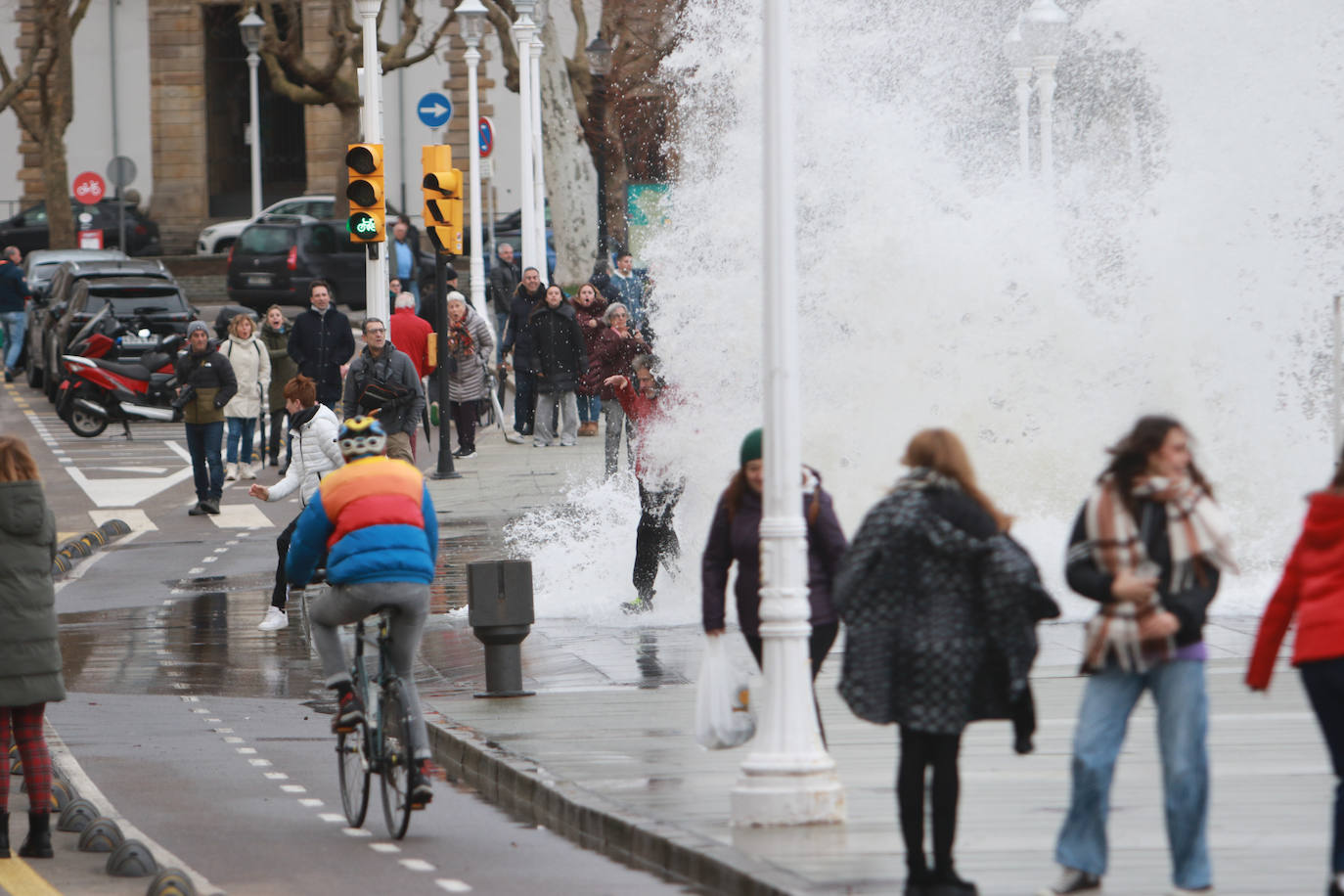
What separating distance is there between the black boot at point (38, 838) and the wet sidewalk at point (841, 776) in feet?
6.43

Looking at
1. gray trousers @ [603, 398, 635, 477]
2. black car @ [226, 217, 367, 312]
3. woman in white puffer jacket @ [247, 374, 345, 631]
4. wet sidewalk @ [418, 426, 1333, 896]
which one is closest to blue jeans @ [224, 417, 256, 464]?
gray trousers @ [603, 398, 635, 477]

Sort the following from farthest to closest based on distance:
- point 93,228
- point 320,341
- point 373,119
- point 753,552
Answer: point 93,228 < point 320,341 < point 373,119 < point 753,552

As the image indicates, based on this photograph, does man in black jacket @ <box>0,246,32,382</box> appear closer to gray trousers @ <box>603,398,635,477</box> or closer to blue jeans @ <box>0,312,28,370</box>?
blue jeans @ <box>0,312,28,370</box>

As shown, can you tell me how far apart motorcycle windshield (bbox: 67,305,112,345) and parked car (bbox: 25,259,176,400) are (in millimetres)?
1268

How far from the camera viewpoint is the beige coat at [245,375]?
23.4 metres

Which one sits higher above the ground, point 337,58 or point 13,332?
point 337,58

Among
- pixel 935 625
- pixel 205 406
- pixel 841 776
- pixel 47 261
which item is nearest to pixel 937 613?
pixel 935 625

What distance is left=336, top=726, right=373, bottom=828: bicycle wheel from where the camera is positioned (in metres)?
9.59

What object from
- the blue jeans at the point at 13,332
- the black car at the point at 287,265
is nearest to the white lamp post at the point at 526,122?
the blue jeans at the point at 13,332

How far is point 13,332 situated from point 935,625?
32.6 meters

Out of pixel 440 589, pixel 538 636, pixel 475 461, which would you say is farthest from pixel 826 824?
pixel 475 461

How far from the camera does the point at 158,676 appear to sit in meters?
14.6

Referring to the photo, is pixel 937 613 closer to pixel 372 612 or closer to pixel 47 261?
pixel 372 612

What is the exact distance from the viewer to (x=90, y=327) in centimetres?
3067
